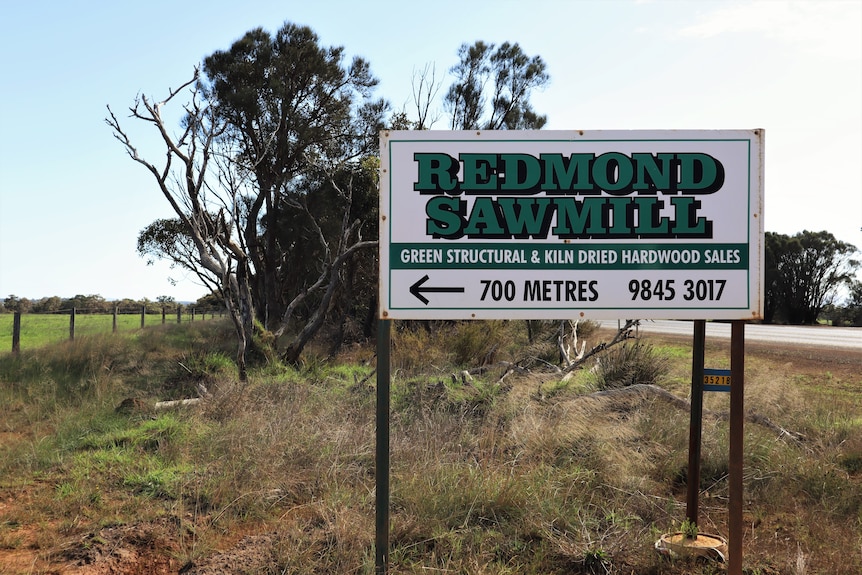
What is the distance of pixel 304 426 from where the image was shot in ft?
21.7

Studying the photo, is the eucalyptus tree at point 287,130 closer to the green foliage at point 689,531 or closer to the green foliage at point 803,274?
the green foliage at point 689,531

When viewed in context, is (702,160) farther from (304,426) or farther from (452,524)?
(304,426)

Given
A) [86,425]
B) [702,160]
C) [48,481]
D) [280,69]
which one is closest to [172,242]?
[280,69]

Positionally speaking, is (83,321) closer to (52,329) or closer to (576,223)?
(52,329)

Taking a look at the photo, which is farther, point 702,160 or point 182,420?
point 182,420

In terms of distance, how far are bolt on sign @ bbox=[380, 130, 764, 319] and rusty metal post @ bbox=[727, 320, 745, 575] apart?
0.65 ft

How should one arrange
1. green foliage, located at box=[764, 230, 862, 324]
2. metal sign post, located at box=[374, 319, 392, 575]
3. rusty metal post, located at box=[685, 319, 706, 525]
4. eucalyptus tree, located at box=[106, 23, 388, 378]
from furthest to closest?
green foliage, located at box=[764, 230, 862, 324], eucalyptus tree, located at box=[106, 23, 388, 378], rusty metal post, located at box=[685, 319, 706, 525], metal sign post, located at box=[374, 319, 392, 575]

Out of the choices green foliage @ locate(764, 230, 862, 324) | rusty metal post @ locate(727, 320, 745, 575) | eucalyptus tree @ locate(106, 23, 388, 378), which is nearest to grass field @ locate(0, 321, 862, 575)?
rusty metal post @ locate(727, 320, 745, 575)

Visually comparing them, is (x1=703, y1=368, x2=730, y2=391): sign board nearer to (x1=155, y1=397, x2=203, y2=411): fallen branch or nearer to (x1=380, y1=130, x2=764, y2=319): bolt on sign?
(x1=380, y1=130, x2=764, y2=319): bolt on sign

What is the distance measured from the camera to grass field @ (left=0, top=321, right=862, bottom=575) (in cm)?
433

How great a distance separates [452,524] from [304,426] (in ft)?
7.93

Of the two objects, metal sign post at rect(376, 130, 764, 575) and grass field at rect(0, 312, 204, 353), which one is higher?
metal sign post at rect(376, 130, 764, 575)

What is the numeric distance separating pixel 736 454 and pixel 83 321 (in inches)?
1579

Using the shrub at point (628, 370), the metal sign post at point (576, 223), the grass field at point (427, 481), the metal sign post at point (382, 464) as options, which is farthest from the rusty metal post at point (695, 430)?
the shrub at point (628, 370)
